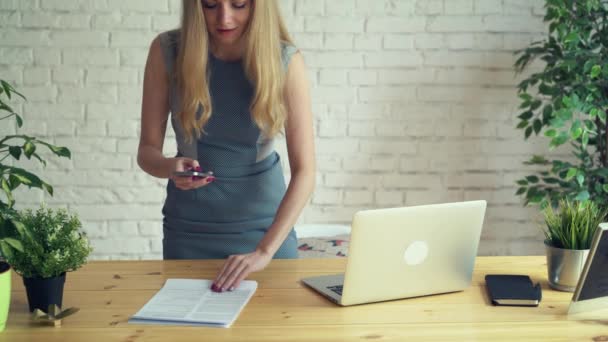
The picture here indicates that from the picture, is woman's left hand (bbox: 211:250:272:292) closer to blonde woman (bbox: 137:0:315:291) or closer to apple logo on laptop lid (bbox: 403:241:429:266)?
blonde woman (bbox: 137:0:315:291)

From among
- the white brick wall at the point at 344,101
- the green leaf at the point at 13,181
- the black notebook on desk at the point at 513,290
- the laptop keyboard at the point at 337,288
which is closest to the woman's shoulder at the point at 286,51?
the laptop keyboard at the point at 337,288

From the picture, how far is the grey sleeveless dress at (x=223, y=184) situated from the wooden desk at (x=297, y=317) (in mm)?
262

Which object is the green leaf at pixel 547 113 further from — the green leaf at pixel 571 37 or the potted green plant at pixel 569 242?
the potted green plant at pixel 569 242

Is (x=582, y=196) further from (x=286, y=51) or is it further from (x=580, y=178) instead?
(x=286, y=51)

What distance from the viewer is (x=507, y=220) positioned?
131 inches

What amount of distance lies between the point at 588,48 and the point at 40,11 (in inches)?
90.5

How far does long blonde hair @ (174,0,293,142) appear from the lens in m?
1.90

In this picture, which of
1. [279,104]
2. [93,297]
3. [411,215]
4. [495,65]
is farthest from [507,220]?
[93,297]

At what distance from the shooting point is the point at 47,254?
53.7 inches

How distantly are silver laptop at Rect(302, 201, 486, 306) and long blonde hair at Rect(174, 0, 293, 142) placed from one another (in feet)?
1.76

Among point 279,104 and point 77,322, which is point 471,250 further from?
point 77,322

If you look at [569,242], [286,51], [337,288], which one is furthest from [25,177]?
[569,242]

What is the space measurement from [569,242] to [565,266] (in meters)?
0.06

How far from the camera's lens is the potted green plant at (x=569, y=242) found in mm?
1596
